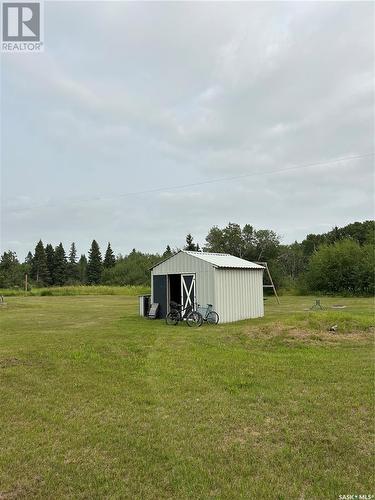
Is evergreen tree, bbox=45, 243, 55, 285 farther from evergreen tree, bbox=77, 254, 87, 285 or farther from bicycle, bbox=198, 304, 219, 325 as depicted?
bicycle, bbox=198, 304, 219, 325

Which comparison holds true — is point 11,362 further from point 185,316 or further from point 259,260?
point 259,260

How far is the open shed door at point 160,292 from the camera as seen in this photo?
17.9 m

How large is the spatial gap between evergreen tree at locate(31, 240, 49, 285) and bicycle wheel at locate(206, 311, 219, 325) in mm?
63748

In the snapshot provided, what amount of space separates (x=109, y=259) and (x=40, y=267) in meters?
13.9

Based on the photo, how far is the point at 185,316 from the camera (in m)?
16.3

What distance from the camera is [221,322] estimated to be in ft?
53.1

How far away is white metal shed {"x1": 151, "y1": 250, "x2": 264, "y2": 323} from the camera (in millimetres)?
16469

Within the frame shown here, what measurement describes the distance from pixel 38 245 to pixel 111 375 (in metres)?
73.2

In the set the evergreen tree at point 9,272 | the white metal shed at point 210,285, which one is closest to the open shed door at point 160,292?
the white metal shed at point 210,285

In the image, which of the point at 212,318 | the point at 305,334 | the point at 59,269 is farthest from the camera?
the point at 59,269

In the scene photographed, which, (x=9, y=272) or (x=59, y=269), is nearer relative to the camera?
(x=9, y=272)

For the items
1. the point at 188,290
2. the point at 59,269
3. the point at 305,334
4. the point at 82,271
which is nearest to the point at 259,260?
the point at 188,290

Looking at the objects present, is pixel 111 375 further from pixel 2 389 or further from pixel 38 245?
pixel 38 245

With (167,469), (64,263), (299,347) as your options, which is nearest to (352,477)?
(167,469)
